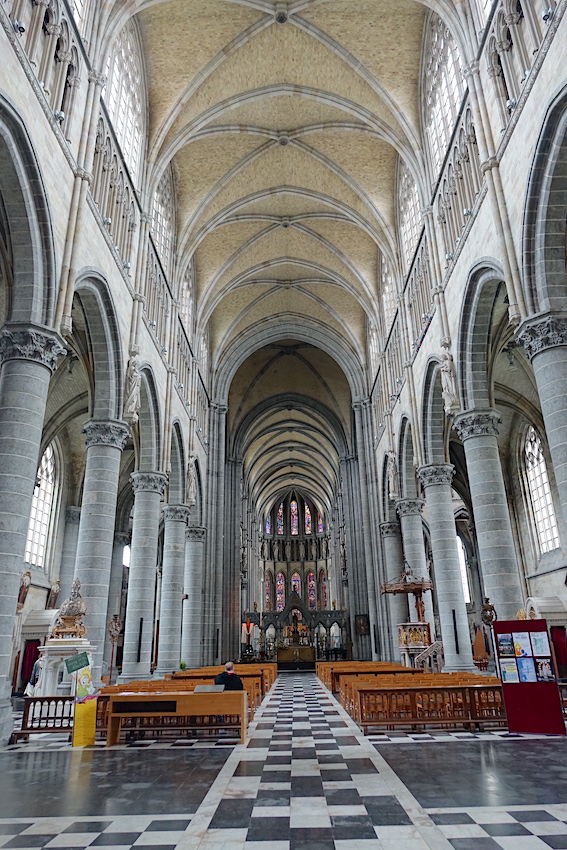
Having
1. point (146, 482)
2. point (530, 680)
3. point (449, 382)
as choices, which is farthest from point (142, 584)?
point (530, 680)

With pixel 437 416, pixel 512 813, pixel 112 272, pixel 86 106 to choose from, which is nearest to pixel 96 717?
pixel 512 813

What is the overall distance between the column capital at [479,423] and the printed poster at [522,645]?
6.80 metres

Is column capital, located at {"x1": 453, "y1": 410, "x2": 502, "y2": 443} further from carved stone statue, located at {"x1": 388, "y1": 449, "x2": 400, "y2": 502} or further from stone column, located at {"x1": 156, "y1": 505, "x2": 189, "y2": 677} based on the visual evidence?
stone column, located at {"x1": 156, "y1": 505, "x2": 189, "y2": 677}

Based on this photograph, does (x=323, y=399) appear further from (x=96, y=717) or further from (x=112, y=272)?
(x=96, y=717)

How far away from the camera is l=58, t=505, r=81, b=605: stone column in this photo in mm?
29006

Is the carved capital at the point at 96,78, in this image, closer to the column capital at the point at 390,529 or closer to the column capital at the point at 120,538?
the column capital at the point at 390,529

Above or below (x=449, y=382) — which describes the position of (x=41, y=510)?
below

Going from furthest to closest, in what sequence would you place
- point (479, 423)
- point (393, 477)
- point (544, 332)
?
point (393, 477) → point (479, 423) → point (544, 332)

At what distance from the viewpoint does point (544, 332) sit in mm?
11320

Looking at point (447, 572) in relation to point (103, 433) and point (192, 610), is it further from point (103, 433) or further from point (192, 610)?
point (192, 610)

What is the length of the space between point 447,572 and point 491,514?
4505mm

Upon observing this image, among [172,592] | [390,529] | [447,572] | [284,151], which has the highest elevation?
[284,151]

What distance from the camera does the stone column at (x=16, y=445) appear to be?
9.79 meters

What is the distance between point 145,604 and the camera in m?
18.6
